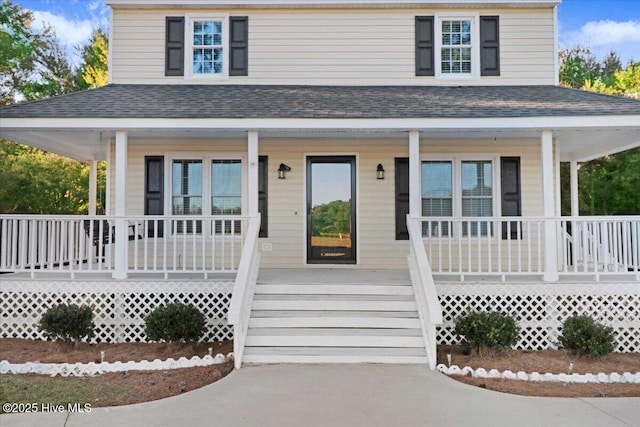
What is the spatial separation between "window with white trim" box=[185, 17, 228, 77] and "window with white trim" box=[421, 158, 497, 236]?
4.62 m

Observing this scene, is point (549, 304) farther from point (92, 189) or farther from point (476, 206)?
point (92, 189)

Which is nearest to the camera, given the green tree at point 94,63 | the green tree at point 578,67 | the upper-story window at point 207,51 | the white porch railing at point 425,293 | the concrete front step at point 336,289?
the white porch railing at point 425,293

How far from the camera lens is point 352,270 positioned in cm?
784

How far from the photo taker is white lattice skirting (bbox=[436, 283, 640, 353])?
6.22 meters

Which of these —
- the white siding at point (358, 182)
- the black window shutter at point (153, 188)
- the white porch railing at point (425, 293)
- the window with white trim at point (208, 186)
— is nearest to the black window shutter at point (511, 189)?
the white siding at point (358, 182)

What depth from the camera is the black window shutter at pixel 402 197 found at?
8.19 metres

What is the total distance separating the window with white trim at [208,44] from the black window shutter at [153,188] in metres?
2.02

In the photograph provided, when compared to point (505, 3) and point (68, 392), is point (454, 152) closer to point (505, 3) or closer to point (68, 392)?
point (505, 3)

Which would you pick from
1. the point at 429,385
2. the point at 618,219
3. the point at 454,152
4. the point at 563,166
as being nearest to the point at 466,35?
the point at 454,152

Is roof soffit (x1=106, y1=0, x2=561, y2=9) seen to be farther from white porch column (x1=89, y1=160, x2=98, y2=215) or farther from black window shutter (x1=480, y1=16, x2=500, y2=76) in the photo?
white porch column (x1=89, y1=160, x2=98, y2=215)

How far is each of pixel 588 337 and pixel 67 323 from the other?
6787 mm

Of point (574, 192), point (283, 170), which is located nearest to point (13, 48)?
point (283, 170)

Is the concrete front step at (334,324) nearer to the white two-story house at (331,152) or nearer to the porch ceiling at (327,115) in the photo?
the white two-story house at (331,152)

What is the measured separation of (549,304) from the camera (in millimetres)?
6273
